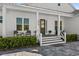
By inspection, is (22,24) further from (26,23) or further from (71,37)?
(71,37)

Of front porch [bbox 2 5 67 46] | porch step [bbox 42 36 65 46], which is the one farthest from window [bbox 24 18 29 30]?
porch step [bbox 42 36 65 46]

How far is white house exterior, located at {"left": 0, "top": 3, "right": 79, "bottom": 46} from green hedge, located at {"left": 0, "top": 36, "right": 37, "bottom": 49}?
1094 millimetres

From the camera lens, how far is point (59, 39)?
44.2 ft

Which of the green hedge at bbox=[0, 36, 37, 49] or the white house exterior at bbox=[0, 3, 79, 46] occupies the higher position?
the white house exterior at bbox=[0, 3, 79, 46]

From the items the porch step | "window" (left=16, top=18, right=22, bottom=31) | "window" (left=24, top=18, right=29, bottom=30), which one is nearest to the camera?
the porch step

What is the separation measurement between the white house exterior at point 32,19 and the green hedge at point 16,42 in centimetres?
109

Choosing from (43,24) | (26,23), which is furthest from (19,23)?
(43,24)

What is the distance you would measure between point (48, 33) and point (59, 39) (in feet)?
8.40

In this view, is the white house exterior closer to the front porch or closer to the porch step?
the front porch

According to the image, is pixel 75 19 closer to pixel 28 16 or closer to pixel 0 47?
pixel 28 16

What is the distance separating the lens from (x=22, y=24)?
12.9m

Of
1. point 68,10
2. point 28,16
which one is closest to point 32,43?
point 28,16

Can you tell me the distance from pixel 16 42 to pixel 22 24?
3460 mm

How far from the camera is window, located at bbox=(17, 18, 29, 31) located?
12589 millimetres
